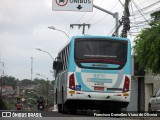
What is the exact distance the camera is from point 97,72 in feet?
70.5

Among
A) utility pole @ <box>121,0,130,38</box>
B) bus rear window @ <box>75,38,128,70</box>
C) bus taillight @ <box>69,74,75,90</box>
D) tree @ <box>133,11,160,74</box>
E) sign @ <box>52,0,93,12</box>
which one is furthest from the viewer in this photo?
utility pole @ <box>121,0,130,38</box>

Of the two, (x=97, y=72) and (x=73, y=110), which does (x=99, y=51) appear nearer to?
(x=97, y=72)

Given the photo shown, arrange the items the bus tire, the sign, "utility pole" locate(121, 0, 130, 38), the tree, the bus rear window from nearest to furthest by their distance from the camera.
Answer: the bus rear window
the bus tire
the tree
the sign
"utility pole" locate(121, 0, 130, 38)

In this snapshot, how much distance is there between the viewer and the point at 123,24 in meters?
31.8

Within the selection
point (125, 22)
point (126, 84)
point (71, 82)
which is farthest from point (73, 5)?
point (126, 84)

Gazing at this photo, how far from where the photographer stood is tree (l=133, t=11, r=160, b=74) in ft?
93.0

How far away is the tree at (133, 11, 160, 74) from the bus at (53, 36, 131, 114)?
6961 mm

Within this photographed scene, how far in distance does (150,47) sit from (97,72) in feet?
27.0

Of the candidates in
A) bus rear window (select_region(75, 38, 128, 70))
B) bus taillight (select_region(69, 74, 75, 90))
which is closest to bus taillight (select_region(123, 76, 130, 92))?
bus rear window (select_region(75, 38, 128, 70))

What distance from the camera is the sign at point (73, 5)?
28719mm

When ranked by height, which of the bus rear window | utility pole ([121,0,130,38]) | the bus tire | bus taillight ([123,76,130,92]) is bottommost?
the bus tire

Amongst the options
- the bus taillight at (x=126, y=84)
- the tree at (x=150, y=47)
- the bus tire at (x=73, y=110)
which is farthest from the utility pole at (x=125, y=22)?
the bus taillight at (x=126, y=84)

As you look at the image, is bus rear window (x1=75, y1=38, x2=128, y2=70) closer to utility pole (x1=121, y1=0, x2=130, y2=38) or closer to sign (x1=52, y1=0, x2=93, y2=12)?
sign (x1=52, y1=0, x2=93, y2=12)

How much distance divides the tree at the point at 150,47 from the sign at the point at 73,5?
3.87 meters
